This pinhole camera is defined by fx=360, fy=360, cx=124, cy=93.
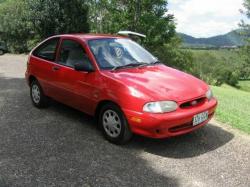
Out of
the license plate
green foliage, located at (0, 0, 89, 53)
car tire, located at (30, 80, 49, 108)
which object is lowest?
car tire, located at (30, 80, 49, 108)

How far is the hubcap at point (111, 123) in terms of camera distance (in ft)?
18.3

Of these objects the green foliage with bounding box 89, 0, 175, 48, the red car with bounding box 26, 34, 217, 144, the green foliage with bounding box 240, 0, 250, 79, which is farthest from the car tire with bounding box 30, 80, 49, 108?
the green foliage with bounding box 240, 0, 250, 79

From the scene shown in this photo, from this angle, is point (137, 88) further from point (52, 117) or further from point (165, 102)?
point (52, 117)

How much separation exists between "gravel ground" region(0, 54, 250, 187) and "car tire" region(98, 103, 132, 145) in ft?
0.44

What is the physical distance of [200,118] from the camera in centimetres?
555

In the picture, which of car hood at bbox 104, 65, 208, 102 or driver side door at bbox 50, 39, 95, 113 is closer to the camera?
car hood at bbox 104, 65, 208, 102

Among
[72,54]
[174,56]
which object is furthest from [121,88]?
[174,56]

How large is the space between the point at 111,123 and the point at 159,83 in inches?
38.7

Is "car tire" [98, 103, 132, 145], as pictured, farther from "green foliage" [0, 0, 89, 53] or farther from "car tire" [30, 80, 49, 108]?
"green foliage" [0, 0, 89, 53]

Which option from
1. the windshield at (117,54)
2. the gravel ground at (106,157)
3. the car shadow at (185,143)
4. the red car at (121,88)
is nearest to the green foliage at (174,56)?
the windshield at (117,54)

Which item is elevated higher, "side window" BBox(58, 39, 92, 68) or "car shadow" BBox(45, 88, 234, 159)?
"side window" BBox(58, 39, 92, 68)

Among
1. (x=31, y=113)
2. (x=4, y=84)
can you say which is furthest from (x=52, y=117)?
(x=4, y=84)

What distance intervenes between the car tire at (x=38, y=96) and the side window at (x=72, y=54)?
1046 millimetres

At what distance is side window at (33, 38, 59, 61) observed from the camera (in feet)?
23.2
